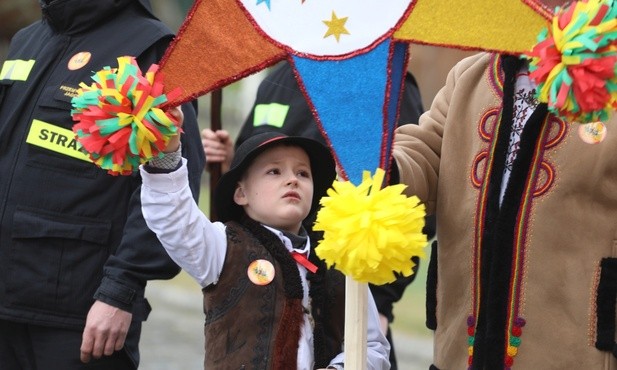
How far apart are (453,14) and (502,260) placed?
Answer: 1.91ft

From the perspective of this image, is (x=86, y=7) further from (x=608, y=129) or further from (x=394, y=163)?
(x=608, y=129)

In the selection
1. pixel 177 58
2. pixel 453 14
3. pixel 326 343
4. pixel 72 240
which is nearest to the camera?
pixel 453 14

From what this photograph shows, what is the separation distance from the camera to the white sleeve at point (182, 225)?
3010 mm

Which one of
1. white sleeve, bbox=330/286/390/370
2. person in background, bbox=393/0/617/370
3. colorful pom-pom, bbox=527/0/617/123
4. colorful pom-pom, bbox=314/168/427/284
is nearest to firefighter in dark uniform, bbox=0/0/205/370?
white sleeve, bbox=330/286/390/370

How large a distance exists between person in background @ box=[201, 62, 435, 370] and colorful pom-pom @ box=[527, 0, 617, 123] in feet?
6.35

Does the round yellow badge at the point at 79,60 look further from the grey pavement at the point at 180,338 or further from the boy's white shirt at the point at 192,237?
the grey pavement at the point at 180,338

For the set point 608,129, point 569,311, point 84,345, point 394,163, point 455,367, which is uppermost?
point 608,129

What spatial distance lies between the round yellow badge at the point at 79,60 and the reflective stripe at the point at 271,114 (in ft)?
3.03

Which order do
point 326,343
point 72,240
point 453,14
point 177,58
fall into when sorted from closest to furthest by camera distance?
point 453,14, point 177,58, point 326,343, point 72,240

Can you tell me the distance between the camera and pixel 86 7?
12.7ft

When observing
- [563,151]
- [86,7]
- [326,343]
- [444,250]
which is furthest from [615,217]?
[86,7]

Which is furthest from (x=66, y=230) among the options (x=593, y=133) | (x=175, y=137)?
(x=593, y=133)

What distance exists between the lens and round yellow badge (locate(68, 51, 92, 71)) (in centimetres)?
384

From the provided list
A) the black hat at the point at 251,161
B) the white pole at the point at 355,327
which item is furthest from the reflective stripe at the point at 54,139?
the white pole at the point at 355,327
